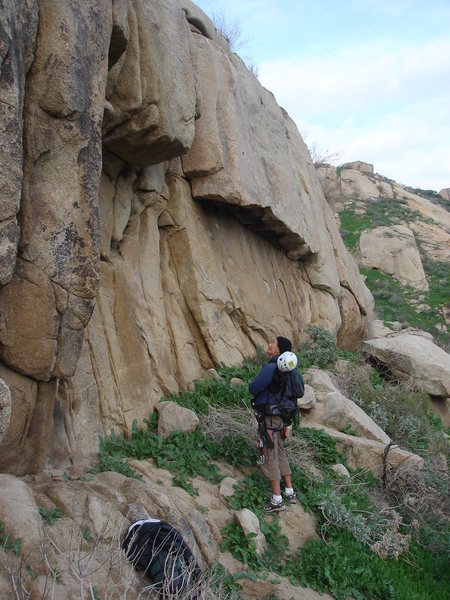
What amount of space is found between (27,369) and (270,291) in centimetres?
628

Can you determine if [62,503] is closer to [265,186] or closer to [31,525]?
[31,525]

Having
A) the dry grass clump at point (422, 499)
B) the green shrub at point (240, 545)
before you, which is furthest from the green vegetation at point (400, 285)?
the green shrub at point (240, 545)

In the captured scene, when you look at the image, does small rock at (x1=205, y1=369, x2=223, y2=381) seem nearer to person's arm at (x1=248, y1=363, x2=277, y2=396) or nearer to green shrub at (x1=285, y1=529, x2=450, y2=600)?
person's arm at (x1=248, y1=363, x2=277, y2=396)

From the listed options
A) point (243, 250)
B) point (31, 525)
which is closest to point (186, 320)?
point (243, 250)

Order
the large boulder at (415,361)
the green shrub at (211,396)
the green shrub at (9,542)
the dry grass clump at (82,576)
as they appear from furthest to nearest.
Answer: the large boulder at (415,361) < the green shrub at (211,396) < the green shrub at (9,542) < the dry grass clump at (82,576)

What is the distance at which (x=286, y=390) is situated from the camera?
21.5 feet

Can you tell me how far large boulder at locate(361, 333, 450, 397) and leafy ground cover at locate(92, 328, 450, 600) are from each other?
3324 mm

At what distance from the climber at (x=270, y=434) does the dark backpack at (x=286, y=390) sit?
0.12ft

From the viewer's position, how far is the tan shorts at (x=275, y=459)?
6.48 meters

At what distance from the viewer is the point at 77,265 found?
17.2 ft

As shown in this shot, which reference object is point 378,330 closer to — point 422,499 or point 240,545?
point 422,499

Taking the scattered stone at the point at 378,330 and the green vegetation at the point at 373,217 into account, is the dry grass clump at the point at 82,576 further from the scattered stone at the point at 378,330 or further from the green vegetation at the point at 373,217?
the green vegetation at the point at 373,217

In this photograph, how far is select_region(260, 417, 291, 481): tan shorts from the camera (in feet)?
21.2

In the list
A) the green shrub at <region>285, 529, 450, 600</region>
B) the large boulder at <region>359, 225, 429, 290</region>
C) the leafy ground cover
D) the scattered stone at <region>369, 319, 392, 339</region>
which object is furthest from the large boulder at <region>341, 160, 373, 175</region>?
the green shrub at <region>285, 529, 450, 600</region>
